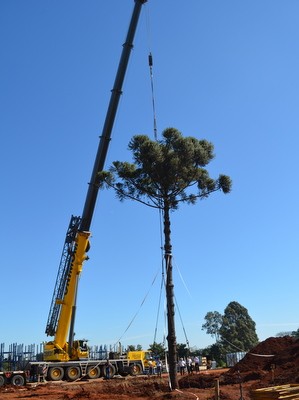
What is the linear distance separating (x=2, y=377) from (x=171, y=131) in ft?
55.4

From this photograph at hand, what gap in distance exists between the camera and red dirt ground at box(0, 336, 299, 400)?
16819 millimetres

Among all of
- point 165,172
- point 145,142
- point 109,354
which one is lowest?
point 109,354

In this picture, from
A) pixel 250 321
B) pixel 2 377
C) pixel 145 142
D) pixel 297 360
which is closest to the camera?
pixel 145 142

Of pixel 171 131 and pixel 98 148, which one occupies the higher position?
pixel 98 148

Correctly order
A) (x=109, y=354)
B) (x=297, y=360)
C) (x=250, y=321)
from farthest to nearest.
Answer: (x=250, y=321), (x=109, y=354), (x=297, y=360)

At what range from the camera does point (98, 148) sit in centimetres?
2614

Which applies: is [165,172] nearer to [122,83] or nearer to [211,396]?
[211,396]

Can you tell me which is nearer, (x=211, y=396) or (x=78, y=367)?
(x=211, y=396)

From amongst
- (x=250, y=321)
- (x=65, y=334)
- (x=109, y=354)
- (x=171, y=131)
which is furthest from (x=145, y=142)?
(x=250, y=321)

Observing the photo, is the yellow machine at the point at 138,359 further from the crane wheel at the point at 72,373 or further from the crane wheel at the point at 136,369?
the crane wheel at the point at 72,373

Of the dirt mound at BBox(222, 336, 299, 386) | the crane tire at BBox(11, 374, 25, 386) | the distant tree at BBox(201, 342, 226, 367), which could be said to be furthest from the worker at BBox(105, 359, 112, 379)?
the distant tree at BBox(201, 342, 226, 367)

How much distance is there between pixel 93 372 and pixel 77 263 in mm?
6404

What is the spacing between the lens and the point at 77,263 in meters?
26.2

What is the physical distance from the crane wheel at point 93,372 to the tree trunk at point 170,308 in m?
10.1
